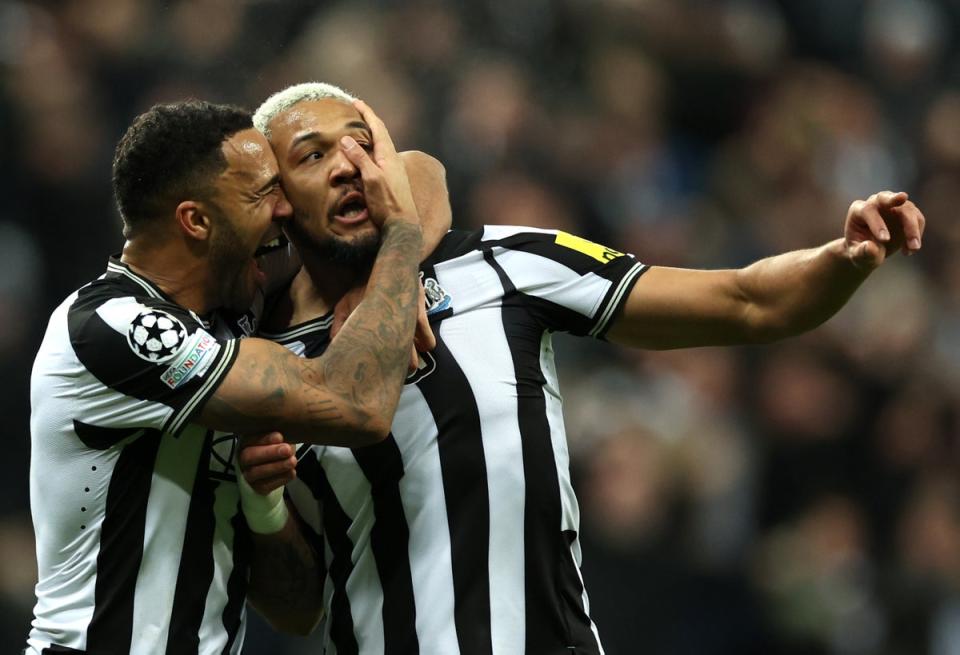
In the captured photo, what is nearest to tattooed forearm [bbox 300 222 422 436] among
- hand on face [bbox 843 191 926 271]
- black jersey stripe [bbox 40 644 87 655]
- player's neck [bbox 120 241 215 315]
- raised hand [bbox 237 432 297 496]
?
raised hand [bbox 237 432 297 496]

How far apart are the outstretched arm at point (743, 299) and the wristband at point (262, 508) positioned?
0.86 meters

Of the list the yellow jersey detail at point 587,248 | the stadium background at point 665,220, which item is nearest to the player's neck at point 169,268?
the yellow jersey detail at point 587,248

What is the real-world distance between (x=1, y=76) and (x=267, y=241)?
140 inches

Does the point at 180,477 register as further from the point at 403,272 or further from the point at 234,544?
the point at 403,272

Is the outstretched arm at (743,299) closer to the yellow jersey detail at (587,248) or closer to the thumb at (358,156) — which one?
the yellow jersey detail at (587,248)

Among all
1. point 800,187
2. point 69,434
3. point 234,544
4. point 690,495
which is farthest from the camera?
point 800,187

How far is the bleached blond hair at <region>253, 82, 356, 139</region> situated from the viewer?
3.35 m

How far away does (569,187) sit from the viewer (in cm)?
676

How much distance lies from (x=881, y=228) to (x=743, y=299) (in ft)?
1.28

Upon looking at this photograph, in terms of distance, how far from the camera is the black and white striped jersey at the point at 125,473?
283 centimetres

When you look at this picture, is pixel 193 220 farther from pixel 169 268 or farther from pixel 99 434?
pixel 99 434

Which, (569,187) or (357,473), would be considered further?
(569,187)

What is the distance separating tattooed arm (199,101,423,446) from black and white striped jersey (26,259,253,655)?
59 millimetres

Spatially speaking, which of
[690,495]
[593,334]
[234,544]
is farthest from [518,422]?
[690,495]
